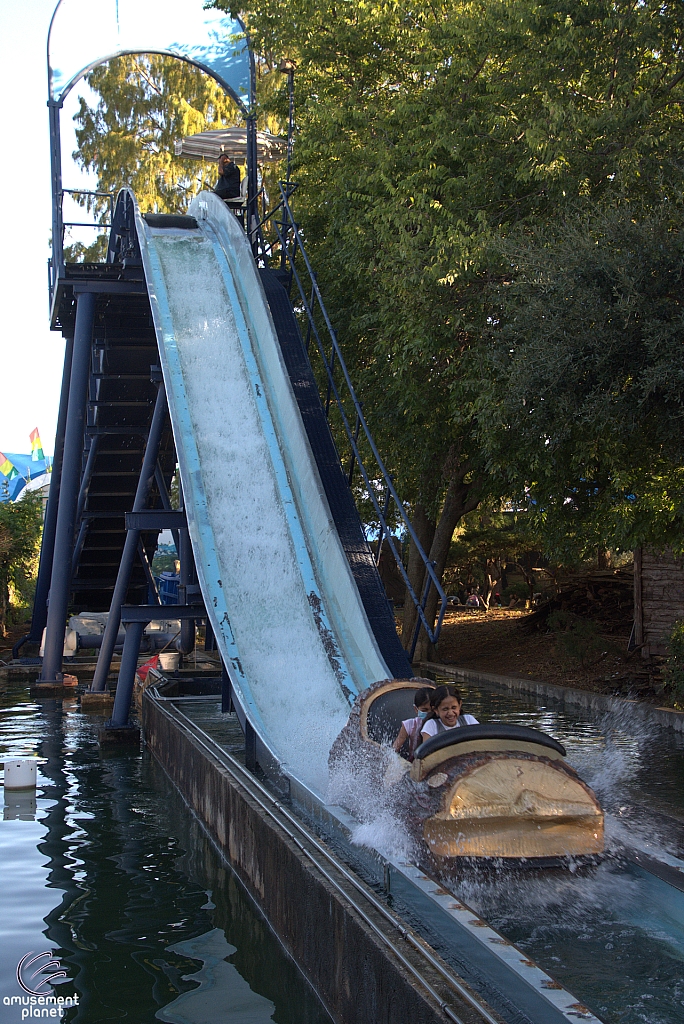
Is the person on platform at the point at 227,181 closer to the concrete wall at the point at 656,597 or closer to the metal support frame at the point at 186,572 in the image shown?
the metal support frame at the point at 186,572

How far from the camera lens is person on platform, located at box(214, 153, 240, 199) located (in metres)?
18.2

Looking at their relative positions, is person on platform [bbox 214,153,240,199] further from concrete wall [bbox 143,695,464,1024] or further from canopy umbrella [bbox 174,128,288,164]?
concrete wall [bbox 143,695,464,1024]

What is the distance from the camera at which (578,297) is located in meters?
10.5

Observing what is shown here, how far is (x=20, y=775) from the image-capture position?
9875 mm

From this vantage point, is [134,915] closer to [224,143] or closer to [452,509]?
[452,509]

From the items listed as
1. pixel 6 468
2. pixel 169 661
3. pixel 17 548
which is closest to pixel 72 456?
pixel 169 661

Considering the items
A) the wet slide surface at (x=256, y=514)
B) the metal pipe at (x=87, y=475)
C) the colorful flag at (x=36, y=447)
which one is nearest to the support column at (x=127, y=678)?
the wet slide surface at (x=256, y=514)

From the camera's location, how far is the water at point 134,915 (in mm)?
5465

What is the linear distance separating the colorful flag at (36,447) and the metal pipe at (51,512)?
4177 cm

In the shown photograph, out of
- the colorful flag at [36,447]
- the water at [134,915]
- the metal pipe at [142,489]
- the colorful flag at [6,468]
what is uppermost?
the colorful flag at [36,447]

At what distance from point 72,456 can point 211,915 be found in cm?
935

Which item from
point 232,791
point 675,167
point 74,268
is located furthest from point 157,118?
point 232,791

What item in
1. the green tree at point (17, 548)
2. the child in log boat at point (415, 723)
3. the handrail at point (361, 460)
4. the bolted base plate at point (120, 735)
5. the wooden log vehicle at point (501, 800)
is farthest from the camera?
the green tree at point (17, 548)

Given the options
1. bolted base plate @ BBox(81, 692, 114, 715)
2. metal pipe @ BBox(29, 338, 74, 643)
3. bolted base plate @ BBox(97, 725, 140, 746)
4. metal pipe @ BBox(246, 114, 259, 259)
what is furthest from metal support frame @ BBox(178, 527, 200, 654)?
metal pipe @ BBox(246, 114, 259, 259)
